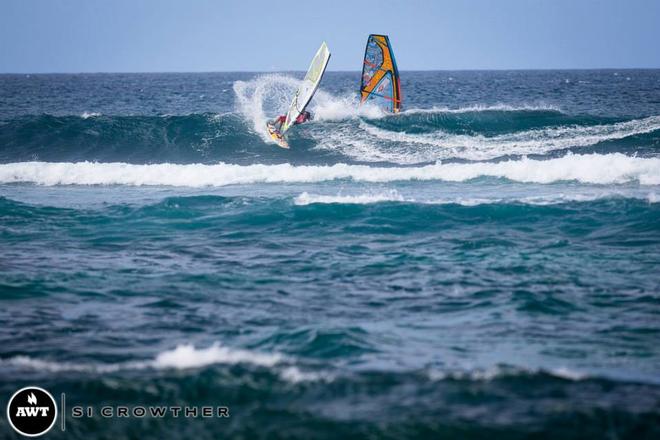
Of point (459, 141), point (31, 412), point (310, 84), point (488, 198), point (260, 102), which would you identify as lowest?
point (31, 412)

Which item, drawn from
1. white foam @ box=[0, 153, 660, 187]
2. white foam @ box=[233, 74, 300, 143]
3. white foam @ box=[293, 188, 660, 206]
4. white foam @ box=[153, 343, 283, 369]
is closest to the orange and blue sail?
white foam @ box=[233, 74, 300, 143]

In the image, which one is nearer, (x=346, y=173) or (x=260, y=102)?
(x=346, y=173)

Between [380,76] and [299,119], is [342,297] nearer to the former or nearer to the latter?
[299,119]

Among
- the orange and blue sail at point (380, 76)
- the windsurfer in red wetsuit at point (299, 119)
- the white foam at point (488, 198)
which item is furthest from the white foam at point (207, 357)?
the orange and blue sail at point (380, 76)

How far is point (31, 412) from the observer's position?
541cm

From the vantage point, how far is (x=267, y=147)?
24.5 meters

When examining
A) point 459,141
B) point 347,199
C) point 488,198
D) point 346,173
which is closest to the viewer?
point 347,199

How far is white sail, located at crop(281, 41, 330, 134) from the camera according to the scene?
20969 millimetres

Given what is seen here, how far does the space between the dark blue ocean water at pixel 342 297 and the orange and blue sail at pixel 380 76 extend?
8191 millimetres

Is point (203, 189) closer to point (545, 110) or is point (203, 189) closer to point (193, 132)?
point (193, 132)

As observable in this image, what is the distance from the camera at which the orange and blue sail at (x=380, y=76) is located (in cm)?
2553

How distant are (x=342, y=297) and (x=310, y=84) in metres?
14.4

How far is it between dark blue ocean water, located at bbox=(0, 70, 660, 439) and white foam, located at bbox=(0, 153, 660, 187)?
82mm

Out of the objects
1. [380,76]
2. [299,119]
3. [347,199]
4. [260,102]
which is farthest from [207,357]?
[260,102]
